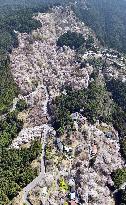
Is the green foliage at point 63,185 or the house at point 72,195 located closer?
the house at point 72,195

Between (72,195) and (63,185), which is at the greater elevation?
(72,195)

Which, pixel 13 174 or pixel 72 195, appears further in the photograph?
pixel 13 174

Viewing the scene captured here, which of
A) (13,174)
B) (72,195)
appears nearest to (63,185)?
(72,195)

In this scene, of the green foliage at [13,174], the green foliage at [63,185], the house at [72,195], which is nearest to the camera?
the green foliage at [13,174]

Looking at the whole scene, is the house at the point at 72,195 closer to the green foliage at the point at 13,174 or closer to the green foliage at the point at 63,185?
the green foliage at the point at 63,185

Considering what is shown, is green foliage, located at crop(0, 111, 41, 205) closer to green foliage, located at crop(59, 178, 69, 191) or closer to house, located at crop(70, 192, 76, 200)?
green foliage, located at crop(59, 178, 69, 191)

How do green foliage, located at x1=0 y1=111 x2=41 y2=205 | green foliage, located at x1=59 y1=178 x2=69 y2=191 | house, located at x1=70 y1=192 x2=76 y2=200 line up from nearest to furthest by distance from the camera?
1. green foliage, located at x1=0 y1=111 x2=41 y2=205
2. house, located at x1=70 y1=192 x2=76 y2=200
3. green foliage, located at x1=59 y1=178 x2=69 y2=191

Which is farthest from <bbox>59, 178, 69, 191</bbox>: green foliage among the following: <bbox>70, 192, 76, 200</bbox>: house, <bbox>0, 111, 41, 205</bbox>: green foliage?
<bbox>0, 111, 41, 205</bbox>: green foliage

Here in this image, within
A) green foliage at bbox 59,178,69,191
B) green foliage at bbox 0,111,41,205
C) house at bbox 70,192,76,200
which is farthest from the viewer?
green foliage at bbox 59,178,69,191

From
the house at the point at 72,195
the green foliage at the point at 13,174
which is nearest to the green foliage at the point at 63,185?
the house at the point at 72,195

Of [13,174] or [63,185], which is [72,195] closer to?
[63,185]

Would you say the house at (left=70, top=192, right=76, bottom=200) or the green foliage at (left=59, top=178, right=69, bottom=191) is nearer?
the house at (left=70, top=192, right=76, bottom=200)
